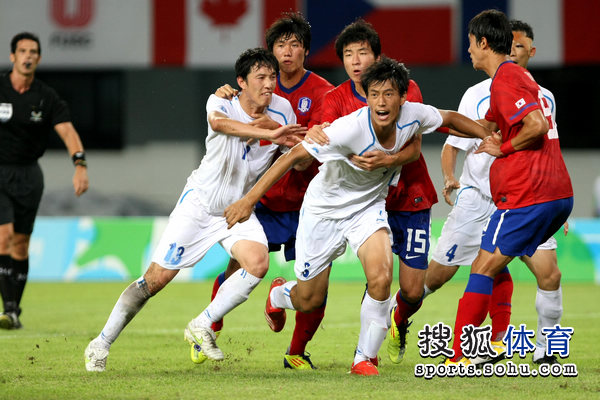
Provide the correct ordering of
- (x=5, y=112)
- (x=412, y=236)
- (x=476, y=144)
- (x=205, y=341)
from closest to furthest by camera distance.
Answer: (x=205, y=341) < (x=412, y=236) < (x=476, y=144) < (x=5, y=112)

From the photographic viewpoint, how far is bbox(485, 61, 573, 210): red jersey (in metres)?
6.31

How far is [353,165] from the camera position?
6.44 metres

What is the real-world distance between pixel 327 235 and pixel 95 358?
179 centimetres

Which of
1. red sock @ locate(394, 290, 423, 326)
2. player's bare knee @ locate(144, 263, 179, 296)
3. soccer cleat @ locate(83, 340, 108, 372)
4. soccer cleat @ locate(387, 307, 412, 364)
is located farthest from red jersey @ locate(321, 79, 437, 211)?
soccer cleat @ locate(83, 340, 108, 372)

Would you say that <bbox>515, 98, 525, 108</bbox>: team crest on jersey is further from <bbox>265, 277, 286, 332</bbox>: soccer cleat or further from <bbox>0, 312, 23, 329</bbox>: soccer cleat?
<bbox>0, 312, 23, 329</bbox>: soccer cleat

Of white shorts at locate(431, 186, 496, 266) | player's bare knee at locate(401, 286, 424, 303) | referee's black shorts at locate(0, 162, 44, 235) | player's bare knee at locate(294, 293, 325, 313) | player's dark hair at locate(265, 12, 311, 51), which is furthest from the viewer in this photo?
referee's black shorts at locate(0, 162, 44, 235)

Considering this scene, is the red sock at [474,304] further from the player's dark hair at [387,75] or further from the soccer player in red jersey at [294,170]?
the player's dark hair at [387,75]

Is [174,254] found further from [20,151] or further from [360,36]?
[20,151]

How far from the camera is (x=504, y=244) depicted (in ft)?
20.8

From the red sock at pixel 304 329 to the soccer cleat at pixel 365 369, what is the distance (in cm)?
67

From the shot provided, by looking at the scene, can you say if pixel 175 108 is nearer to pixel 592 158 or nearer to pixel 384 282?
pixel 592 158

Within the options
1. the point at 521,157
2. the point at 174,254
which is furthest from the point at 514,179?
the point at 174,254

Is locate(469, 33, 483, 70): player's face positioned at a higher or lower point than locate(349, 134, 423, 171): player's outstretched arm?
higher

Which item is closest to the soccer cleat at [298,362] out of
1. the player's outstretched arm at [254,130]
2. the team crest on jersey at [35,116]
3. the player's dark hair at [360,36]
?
the player's outstretched arm at [254,130]
